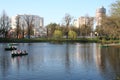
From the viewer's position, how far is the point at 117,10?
35125mm

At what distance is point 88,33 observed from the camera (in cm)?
14900

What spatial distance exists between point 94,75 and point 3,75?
10627 millimetres

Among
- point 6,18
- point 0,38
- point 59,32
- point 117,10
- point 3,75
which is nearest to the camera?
point 3,75

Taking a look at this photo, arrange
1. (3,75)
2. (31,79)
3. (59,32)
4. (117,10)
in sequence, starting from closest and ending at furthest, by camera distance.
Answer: (31,79)
(3,75)
(117,10)
(59,32)

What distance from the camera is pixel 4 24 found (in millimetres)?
119188

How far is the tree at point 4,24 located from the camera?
116938mm

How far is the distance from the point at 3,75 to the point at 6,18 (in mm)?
90098

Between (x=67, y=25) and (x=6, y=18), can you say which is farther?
(x=67, y=25)

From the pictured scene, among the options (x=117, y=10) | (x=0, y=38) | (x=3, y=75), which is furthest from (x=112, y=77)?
(x=0, y=38)

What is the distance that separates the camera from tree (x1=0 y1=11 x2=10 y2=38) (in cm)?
11694

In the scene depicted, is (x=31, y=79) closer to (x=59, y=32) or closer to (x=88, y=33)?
(x=59, y=32)

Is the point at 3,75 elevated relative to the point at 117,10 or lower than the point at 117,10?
lower

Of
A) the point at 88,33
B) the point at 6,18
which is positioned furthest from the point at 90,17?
the point at 6,18

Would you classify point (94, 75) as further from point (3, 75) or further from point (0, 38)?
point (0, 38)
